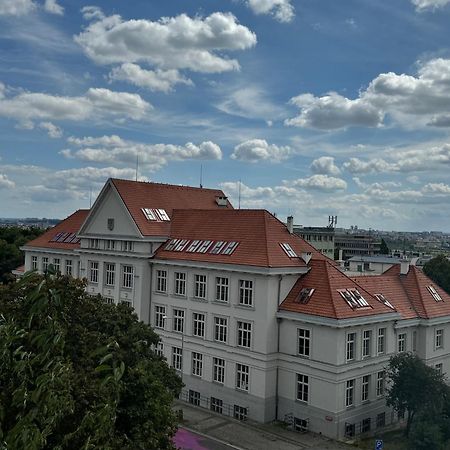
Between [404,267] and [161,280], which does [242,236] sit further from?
[404,267]

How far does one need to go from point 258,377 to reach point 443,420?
535 inches

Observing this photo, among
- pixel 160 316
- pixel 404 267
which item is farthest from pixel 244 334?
pixel 404 267

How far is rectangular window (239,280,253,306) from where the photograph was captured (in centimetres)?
4709

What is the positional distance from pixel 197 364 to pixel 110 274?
13.8m

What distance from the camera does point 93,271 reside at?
60.6 meters

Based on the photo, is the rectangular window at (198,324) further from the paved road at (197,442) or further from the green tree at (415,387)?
the green tree at (415,387)

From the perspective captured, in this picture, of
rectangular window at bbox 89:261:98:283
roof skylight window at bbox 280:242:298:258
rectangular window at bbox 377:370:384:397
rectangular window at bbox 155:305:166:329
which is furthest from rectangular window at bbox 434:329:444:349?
rectangular window at bbox 89:261:98:283

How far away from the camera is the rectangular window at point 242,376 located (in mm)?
47000

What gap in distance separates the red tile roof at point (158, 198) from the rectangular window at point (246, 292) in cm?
1194

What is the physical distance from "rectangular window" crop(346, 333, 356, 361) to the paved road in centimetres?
1034

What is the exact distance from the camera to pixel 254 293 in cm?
4666

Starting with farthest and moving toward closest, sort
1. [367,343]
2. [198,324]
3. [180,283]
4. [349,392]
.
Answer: [180,283] → [198,324] → [367,343] → [349,392]

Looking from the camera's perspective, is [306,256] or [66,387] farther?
[306,256]

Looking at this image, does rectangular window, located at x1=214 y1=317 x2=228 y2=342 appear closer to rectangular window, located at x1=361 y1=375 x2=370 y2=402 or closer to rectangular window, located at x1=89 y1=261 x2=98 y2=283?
rectangular window, located at x1=361 y1=375 x2=370 y2=402
